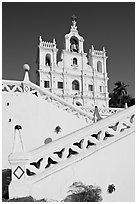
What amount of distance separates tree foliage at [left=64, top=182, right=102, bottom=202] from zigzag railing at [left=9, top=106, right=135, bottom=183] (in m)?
0.56

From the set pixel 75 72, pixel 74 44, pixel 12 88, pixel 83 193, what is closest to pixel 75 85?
pixel 75 72

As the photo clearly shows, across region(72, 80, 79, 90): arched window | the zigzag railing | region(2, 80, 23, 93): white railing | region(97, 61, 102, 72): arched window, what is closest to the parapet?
region(72, 80, 79, 90): arched window

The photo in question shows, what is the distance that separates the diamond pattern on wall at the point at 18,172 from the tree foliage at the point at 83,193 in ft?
3.88

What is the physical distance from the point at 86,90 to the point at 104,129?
30.8 meters

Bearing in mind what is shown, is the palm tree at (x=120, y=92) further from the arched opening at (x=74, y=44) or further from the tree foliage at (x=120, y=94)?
the arched opening at (x=74, y=44)

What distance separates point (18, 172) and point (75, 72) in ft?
108

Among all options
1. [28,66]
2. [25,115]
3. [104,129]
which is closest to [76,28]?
[28,66]

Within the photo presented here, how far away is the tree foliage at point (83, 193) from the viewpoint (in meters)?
5.29

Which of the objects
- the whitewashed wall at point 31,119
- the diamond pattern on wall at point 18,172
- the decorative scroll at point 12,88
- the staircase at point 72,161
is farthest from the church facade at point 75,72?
the diamond pattern on wall at point 18,172

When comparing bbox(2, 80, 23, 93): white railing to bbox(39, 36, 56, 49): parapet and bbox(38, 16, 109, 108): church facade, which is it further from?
bbox(39, 36, 56, 49): parapet

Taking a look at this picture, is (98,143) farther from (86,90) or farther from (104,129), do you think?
(86,90)

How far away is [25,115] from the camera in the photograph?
1132cm

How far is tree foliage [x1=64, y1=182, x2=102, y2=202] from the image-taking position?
5286 mm

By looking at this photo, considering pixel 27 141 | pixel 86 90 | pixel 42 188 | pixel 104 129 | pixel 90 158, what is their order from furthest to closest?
pixel 86 90, pixel 27 141, pixel 104 129, pixel 90 158, pixel 42 188
